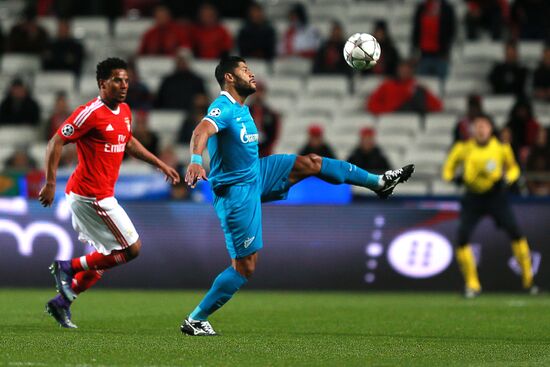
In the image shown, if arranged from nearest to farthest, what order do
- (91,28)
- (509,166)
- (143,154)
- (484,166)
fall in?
1. (143,154)
2. (484,166)
3. (509,166)
4. (91,28)

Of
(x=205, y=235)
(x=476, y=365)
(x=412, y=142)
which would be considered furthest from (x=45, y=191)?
(x=412, y=142)

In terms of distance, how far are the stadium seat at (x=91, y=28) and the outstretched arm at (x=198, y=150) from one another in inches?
546

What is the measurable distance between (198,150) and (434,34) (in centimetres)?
1149

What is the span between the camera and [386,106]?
19359mm

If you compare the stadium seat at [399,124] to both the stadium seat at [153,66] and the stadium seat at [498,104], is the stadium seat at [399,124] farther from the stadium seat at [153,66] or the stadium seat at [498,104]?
→ the stadium seat at [153,66]

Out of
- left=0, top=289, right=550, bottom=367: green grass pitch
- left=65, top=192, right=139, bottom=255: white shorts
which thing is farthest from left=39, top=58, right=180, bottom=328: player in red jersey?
left=0, top=289, right=550, bottom=367: green grass pitch

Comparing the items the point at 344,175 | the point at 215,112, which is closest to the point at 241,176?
the point at 215,112

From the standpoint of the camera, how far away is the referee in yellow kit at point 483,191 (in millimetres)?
15086

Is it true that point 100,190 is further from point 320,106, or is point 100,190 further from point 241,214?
point 320,106

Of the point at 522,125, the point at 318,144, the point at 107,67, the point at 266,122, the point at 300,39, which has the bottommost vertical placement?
the point at 318,144

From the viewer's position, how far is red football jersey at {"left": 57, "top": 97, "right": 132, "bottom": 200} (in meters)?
10.3

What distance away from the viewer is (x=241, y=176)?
962 cm

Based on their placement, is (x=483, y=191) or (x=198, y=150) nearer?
(x=198, y=150)

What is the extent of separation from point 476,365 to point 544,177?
863 centimetres
